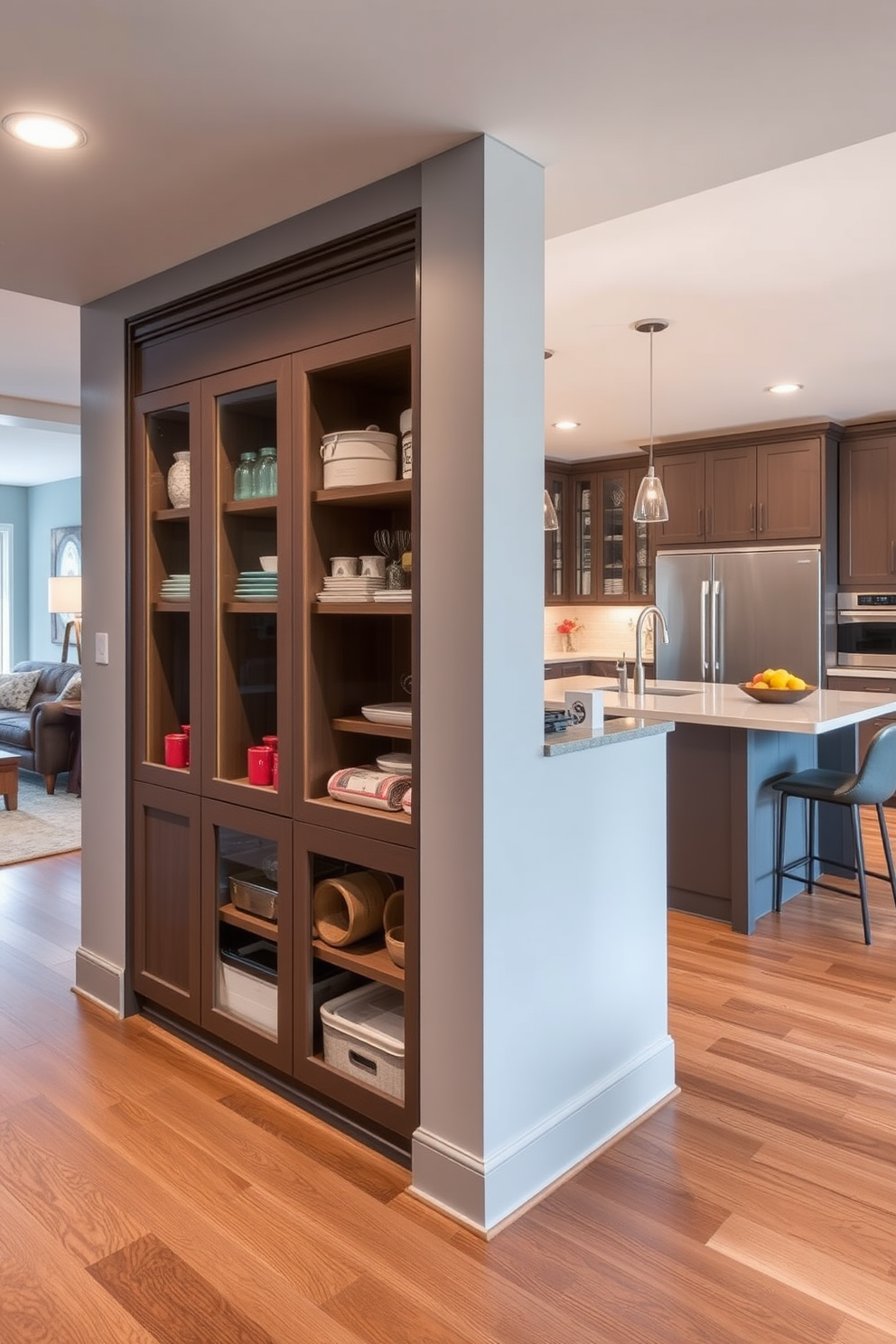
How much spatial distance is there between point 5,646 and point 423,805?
352 inches

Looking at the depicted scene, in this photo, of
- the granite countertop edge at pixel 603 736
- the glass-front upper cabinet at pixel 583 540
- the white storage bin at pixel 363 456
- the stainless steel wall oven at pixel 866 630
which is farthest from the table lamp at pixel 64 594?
the granite countertop edge at pixel 603 736

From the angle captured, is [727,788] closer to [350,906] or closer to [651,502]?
[651,502]

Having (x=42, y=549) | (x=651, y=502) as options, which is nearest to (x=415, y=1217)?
(x=651, y=502)

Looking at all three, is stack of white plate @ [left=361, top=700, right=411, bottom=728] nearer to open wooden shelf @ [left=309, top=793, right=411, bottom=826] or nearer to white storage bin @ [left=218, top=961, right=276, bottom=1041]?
open wooden shelf @ [left=309, top=793, right=411, bottom=826]

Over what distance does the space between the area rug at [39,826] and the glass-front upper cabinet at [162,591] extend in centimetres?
243

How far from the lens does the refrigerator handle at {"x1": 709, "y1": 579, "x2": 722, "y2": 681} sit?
6.33 metres

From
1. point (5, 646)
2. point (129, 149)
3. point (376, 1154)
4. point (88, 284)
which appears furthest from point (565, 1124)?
point (5, 646)

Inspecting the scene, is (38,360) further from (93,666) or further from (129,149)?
(129,149)

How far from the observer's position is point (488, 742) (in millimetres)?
1996

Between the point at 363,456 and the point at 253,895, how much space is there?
4.15 feet

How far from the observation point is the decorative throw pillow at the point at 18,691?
774 centimetres

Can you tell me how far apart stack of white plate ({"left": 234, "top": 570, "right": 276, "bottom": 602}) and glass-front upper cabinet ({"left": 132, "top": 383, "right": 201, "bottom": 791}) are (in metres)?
0.23

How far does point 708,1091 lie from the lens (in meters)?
2.60

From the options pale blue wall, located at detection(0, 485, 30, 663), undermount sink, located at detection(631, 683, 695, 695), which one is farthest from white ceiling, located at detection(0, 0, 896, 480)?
pale blue wall, located at detection(0, 485, 30, 663)
